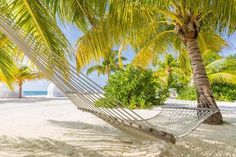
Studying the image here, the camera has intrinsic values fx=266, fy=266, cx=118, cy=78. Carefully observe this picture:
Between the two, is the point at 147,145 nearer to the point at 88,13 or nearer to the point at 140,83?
the point at 88,13

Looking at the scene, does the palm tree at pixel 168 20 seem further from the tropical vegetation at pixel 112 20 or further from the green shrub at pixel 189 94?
the green shrub at pixel 189 94

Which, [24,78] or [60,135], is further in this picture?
[24,78]

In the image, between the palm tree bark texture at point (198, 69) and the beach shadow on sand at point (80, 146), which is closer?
the beach shadow on sand at point (80, 146)

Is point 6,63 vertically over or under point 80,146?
over

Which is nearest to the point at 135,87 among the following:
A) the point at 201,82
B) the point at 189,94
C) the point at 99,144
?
the point at 201,82

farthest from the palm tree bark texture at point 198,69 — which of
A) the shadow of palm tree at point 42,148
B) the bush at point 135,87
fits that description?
the bush at point 135,87

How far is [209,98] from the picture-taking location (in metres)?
4.11

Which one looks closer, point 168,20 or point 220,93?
point 168,20

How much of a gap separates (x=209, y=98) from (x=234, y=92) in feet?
25.2

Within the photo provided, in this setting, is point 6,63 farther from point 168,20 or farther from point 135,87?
point 135,87

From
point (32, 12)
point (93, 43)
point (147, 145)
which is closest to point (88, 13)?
point (93, 43)

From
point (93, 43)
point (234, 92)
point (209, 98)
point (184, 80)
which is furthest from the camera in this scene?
point (184, 80)

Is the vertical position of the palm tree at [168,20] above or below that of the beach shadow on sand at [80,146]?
above

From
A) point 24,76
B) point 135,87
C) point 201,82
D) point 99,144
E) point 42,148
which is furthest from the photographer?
point 24,76
